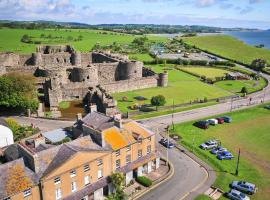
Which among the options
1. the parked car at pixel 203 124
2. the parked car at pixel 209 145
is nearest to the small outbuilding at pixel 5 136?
the parked car at pixel 209 145

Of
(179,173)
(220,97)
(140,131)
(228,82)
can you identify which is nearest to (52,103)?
(140,131)

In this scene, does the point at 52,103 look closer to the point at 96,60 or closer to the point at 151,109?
the point at 151,109

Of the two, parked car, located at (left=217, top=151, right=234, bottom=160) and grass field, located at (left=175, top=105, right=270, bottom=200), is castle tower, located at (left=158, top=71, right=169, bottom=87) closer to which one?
grass field, located at (left=175, top=105, right=270, bottom=200)

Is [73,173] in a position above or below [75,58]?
below

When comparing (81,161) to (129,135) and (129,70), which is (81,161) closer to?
(129,135)

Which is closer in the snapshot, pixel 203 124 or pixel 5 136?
pixel 5 136

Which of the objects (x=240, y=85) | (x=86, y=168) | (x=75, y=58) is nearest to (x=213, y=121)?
(x=86, y=168)

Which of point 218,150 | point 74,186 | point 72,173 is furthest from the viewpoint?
point 218,150

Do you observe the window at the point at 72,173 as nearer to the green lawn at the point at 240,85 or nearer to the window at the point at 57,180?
the window at the point at 57,180
